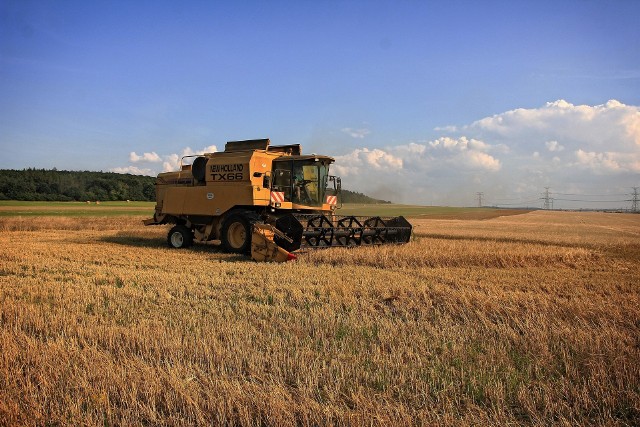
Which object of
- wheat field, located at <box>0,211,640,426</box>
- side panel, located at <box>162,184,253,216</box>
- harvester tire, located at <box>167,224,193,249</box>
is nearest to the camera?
wheat field, located at <box>0,211,640,426</box>

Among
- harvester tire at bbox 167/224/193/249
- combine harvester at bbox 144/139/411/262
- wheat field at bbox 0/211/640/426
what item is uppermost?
combine harvester at bbox 144/139/411/262

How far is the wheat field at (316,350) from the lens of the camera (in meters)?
3.15

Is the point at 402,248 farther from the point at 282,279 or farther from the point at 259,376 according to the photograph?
the point at 259,376

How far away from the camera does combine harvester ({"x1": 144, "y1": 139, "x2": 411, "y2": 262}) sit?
514 inches

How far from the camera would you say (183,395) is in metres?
3.25

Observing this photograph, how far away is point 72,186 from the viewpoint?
2434 inches

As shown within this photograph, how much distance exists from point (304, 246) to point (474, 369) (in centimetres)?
880

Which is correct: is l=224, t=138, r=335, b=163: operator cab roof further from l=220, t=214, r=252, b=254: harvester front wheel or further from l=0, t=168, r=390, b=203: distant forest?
l=0, t=168, r=390, b=203: distant forest

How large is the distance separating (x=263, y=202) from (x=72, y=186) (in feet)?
190

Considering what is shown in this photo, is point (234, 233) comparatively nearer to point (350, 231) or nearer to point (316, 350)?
point (350, 231)

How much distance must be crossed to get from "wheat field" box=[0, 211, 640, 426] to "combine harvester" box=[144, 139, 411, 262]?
4252 millimetres

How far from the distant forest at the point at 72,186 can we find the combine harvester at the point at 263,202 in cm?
3759

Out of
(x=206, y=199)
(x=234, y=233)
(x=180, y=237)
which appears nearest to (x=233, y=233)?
(x=234, y=233)

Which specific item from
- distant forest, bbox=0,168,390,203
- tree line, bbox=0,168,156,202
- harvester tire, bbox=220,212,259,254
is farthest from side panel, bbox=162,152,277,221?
tree line, bbox=0,168,156,202
